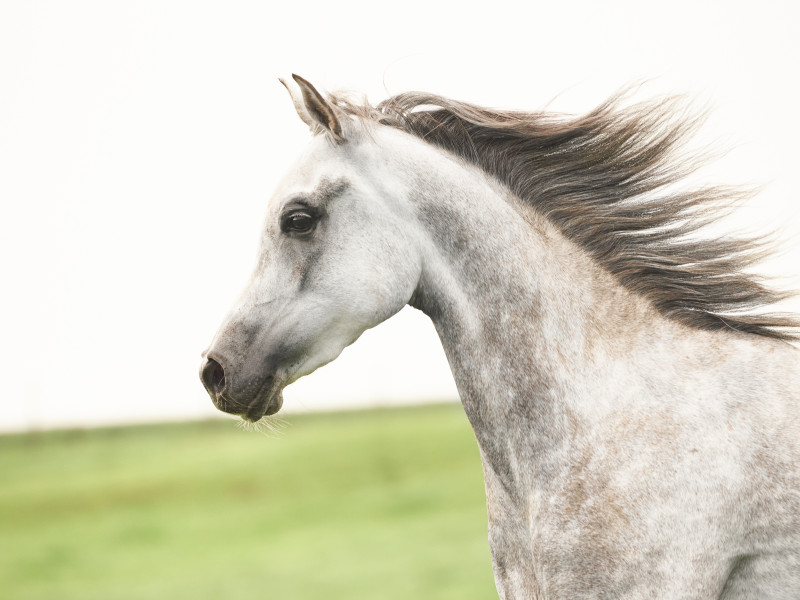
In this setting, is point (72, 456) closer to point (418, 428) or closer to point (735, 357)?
point (418, 428)

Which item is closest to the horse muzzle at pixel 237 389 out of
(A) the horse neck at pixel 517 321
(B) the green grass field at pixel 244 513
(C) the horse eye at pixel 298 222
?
(C) the horse eye at pixel 298 222

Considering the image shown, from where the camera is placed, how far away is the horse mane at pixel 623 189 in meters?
2.90

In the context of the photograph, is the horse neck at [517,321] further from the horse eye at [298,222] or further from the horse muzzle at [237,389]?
Answer: the horse muzzle at [237,389]

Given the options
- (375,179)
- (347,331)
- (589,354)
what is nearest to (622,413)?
(589,354)

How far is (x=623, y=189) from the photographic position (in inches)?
120

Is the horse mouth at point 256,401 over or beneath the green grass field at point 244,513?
over

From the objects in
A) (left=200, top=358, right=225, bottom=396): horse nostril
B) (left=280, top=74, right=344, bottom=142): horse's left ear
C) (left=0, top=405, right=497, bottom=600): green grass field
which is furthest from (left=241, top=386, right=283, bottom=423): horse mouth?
(left=0, top=405, right=497, bottom=600): green grass field

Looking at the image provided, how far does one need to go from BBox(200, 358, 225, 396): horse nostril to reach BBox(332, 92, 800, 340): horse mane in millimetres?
1169

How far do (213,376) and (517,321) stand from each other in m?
1.18

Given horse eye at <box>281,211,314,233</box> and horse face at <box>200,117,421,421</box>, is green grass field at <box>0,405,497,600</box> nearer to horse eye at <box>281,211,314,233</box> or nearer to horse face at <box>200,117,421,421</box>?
horse face at <box>200,117,421,421</box>

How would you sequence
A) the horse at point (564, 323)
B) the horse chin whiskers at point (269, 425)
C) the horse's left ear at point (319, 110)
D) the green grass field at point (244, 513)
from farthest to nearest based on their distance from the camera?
the green grass field at point (244, 513)
the horse chin whiskers at point (269, 425)
the horse's left ear at point (319, 110)
the horse at point (564, 323)

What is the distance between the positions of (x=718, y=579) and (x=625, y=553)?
0.35 meters

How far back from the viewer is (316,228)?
278 cm

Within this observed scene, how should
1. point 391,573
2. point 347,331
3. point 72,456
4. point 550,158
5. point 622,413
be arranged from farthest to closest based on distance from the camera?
point 72,456 → point 391,573 → point 550,158 → point 347,331 → point 622,413
